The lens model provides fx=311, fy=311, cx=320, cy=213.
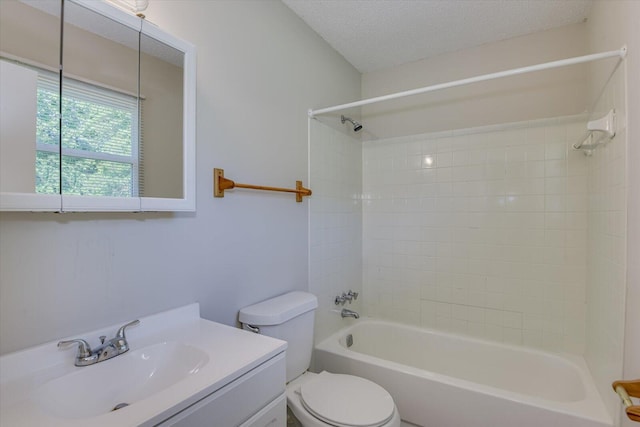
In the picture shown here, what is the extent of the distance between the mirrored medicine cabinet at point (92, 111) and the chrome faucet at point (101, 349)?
403mm

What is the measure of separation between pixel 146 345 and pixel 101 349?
5.2 inches

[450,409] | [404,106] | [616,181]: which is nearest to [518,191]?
[616,181]

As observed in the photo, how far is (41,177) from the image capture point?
88 cm

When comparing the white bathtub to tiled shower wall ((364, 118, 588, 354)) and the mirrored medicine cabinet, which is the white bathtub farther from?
the mirrored medicine cabinet

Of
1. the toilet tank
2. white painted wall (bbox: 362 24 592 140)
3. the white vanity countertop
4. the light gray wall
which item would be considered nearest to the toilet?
the toilet tank

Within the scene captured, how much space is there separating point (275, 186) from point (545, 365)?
200cm

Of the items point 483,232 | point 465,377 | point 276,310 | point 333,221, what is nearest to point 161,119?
point 276,310

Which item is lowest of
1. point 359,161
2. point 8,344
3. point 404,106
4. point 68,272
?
point 8,344

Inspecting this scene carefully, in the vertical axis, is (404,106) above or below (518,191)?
above

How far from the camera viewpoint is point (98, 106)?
1020 mm

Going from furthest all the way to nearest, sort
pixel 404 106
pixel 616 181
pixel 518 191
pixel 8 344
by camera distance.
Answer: pixel 404 106, pixel 518 191, pixel 616 181, pixel 8 344

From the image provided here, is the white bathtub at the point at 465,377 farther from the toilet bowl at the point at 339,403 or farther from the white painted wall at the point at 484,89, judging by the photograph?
the white painted wall at the point at 484,89

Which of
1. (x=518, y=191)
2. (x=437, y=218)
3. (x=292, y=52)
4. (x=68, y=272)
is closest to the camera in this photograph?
(x=68, y=272)

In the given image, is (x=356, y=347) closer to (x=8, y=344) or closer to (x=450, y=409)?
(x=450, y=409)
